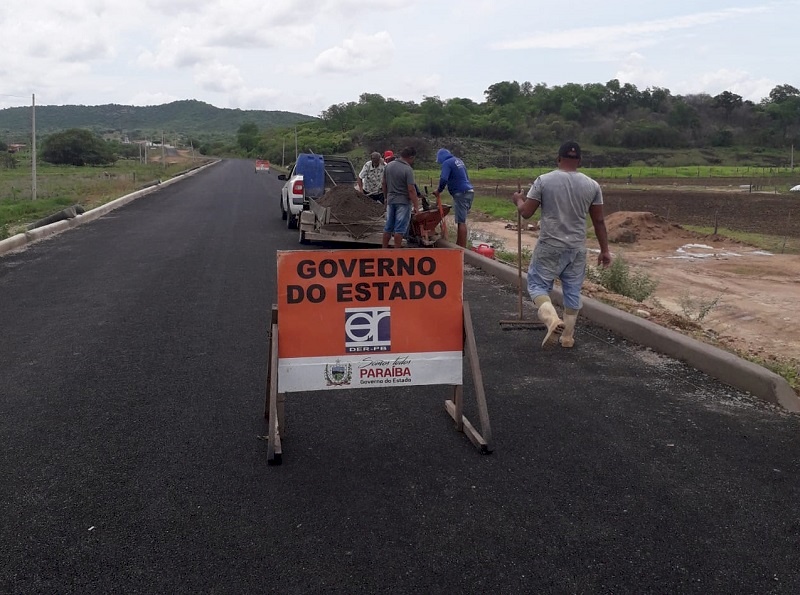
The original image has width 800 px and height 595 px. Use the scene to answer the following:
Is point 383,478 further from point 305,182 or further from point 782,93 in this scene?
point 782,93

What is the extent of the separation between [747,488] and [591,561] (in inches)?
50.8

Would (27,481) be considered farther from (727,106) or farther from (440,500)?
(727,106)

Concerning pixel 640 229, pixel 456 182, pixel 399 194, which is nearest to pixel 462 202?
pixel 456 182

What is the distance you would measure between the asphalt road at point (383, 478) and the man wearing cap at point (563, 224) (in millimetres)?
603

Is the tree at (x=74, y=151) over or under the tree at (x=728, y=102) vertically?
under

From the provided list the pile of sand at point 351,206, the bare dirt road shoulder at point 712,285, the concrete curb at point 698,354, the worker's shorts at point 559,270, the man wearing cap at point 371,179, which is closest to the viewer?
the concrete curb at point 698,354

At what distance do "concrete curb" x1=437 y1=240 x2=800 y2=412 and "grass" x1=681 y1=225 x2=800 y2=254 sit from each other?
43.4 feet

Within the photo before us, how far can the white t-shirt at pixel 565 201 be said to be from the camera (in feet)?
21.9

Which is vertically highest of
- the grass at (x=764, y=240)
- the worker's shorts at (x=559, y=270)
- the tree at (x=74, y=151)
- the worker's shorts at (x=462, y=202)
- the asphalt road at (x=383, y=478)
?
the tree at (x=74, y=151)

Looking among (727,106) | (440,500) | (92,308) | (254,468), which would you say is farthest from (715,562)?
(727,106)

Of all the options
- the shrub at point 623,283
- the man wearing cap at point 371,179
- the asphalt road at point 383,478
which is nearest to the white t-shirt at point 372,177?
the man wearing cap at point 371,179

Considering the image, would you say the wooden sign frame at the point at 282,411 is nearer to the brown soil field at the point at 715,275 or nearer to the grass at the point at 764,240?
the brown soil field at the point at 715,275

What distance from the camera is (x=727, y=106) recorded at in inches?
5635

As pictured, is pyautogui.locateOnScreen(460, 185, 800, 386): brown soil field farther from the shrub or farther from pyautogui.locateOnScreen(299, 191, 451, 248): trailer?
pyautogui.locateOnScreen(299, 191, 451, 248): trailer
